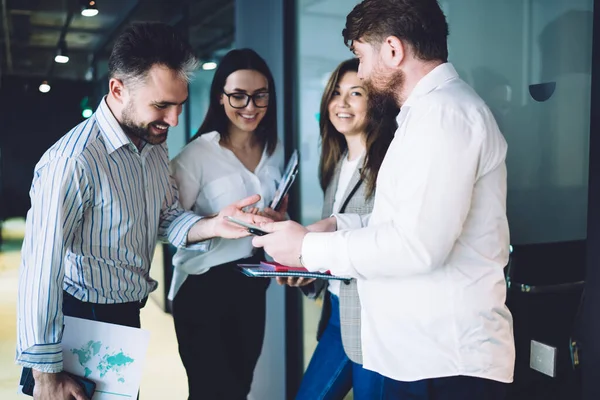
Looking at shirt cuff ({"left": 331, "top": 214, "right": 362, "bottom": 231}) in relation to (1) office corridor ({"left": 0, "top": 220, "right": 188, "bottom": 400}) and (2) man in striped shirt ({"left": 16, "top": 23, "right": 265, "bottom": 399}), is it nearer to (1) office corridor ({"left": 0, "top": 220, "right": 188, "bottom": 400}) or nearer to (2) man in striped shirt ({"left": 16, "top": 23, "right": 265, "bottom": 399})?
(2) man in striped shirt ({"left": 16, "top": 23, "right": 265, "bottom": 399})

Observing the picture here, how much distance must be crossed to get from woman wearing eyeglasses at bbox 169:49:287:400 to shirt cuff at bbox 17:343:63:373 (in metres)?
0.90

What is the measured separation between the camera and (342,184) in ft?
7.81

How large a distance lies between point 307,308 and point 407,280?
1.98 m

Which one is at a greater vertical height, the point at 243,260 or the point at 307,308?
the point at 243,260

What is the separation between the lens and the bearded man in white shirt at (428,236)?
55.4 inches

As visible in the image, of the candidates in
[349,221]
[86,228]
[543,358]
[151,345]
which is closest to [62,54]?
[86,228]

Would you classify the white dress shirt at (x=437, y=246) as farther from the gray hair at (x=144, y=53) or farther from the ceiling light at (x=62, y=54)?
the ceiling light at (x=62, y=54)

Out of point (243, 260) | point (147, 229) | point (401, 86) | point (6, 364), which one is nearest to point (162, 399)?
point (6, 364)

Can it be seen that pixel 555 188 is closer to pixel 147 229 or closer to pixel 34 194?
pixel 147 229

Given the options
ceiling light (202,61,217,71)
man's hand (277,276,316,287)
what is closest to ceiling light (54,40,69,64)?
ceiling light (202,61,217,71)

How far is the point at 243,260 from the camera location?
252 cm

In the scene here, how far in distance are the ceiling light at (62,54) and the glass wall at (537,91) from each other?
1.71 metres

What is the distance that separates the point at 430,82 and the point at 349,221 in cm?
72

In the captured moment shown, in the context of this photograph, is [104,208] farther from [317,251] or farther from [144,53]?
[317,251]
